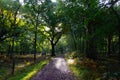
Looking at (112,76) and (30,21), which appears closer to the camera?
(112,76)

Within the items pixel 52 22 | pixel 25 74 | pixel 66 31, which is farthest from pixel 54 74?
pixel 66 31

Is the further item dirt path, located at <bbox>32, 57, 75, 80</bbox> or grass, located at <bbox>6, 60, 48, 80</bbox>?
grass, located at <bbox>6, 60, 48, 80</bbox>

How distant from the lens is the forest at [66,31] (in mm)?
22516

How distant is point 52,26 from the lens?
72.1 m

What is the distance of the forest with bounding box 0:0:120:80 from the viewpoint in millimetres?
22516

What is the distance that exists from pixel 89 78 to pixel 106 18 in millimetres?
10476

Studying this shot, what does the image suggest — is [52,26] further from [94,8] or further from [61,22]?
[94,8]

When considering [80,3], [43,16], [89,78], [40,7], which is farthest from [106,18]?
[43,16]

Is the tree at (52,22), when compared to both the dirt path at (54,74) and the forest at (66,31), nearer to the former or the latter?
the forest at (66,31)

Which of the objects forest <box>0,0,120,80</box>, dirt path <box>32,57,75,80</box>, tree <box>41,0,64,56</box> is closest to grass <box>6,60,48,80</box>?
forest <box>0,0,120,80</box>

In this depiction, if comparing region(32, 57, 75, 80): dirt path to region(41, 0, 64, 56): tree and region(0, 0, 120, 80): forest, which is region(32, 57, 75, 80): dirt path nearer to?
region(0, 0, 120, 80): forest

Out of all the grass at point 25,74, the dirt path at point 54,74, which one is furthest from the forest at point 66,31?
the dirt path at point 54,74

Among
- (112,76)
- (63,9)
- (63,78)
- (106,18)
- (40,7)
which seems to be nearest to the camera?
(112,76)

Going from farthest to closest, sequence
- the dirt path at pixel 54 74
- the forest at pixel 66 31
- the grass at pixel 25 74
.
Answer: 1. the forest at pixel 66 31
2. the grass at pixel 25 74
3. the dirt path at pixel 54 74
